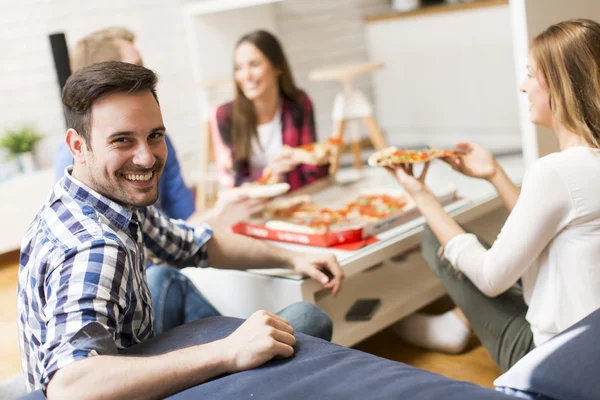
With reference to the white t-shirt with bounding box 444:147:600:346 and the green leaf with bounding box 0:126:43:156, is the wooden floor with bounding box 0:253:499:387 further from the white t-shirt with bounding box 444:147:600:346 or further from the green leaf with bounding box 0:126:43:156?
the green leaf with bounding box 0:126:43:156

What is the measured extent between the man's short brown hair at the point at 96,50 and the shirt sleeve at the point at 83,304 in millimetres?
1257

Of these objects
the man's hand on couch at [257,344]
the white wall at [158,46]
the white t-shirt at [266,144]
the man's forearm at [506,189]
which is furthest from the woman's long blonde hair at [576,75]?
the white wall at [158,46]

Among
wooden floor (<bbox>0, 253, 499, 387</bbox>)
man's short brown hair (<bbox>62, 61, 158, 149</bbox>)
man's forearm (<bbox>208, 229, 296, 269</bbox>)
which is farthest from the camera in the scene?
wooden floor (<bbox>0, 253, 499, 387</bbox>)

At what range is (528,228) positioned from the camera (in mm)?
1632

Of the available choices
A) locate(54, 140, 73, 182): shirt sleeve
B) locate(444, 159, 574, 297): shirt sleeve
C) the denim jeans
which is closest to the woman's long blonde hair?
locate(444, 159, 574, 297): shirt sleeve

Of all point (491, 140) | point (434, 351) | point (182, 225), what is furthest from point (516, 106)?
point (182, 225)

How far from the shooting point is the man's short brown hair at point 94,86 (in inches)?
54.7

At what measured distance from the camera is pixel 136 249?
4.84ft

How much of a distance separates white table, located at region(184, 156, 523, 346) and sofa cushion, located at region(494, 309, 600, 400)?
827 millimetres

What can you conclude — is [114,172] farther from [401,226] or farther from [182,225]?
[401,226]

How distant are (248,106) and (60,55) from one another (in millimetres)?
887

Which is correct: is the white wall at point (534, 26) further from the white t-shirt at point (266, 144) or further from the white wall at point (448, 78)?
the white wall at point (448, 78)

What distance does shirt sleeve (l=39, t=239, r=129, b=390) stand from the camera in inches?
47.4

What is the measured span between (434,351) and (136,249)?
1259mm
